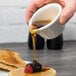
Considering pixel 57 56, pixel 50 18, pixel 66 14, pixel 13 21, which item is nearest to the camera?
pixel 66 14

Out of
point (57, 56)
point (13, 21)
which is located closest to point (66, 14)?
point (57, 56)

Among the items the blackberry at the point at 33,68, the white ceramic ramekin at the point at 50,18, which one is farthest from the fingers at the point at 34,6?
the blackberry at the point at 33,68

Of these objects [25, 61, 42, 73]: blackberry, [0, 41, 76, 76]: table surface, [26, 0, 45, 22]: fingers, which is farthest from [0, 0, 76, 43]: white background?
[25, 61, 42, 73]: blackberry

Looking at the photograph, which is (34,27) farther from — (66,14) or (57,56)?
(57,56)

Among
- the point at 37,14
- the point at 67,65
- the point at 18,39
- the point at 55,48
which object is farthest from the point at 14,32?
the point at 37,14

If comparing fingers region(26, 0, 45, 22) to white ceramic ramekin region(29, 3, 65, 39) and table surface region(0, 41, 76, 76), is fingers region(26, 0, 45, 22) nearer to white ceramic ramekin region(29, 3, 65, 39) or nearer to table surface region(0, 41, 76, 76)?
white ceramic ramekin region(29, 3, 65, 39)

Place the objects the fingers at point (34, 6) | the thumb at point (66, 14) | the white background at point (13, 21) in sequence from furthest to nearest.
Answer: the white background at point (13, 21) < the fingers at point (34, 6) < the thumb at point (66, 14)

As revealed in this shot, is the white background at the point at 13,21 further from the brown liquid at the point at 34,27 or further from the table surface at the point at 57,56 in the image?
the brown liquid at the point at 34,27
